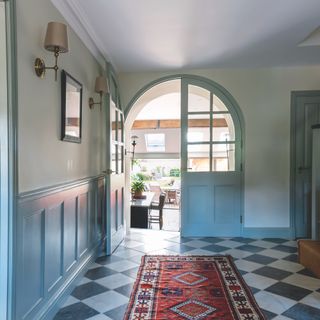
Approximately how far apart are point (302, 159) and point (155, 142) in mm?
6625

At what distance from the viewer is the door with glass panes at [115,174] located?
3406 mm

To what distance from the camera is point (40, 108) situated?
1.99 m

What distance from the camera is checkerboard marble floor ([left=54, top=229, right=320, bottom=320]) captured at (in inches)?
89.1

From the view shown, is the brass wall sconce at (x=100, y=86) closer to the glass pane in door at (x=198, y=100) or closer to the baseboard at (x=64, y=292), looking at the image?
the glass pane in door at (x=198, y=100)

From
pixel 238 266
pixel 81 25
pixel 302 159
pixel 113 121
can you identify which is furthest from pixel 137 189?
pixel 81 25

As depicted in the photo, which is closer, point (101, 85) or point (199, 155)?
point (101, 85)

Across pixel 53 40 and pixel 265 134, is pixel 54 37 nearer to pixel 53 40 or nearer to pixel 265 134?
pixel 53 40

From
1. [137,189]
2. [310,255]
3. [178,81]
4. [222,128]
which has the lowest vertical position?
[310,255]

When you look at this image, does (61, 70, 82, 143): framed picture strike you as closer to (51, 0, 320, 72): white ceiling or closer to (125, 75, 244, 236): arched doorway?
(51, 0, 320, 72): white ceiling

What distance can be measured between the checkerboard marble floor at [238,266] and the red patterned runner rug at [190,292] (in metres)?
0.10

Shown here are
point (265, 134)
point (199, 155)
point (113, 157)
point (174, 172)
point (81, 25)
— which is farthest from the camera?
point (174, 172)

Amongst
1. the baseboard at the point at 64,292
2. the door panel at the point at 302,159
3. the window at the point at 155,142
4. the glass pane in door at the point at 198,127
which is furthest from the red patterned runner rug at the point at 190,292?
the window at the point at 155,142

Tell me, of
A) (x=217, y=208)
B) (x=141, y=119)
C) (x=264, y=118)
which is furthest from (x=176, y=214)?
(x=264, y=118)

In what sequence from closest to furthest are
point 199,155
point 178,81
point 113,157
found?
1. point 113,157
2. point 199,155
3. point 178,81
